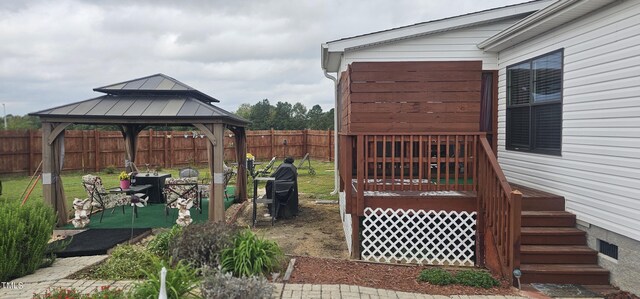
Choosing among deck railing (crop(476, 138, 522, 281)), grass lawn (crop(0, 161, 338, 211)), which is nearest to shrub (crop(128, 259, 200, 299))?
Answer: deck railing (crop(476, 138, 522, 281))

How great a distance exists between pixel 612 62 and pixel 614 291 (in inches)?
98.3

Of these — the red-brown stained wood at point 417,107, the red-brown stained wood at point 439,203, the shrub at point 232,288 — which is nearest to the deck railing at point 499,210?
the red-brown stained wood at point 439,203

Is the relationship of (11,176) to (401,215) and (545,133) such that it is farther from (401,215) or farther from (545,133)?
(545,133)

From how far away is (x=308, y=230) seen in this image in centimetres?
739

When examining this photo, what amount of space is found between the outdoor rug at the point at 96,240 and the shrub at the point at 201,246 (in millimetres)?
1856

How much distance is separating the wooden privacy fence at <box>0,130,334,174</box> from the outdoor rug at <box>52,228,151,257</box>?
6.74 m

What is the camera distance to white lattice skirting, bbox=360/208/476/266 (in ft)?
17.8

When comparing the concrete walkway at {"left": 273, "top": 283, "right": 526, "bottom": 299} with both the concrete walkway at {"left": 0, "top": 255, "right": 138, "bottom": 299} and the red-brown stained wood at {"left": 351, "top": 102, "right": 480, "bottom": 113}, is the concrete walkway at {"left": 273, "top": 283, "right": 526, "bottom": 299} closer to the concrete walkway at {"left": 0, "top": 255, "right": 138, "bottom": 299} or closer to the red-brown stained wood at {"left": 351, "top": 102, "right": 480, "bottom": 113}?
the concrete walkway at {"left": 0, "top": 255, "right": 138, "bottom": 299}

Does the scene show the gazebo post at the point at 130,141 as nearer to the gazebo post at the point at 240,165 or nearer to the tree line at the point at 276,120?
the gazebo post at the point at 240,165

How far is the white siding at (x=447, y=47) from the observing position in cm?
709

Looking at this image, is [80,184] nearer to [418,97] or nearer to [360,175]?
[360,175]

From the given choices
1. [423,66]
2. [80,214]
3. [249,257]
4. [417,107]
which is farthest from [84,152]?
[423,66]

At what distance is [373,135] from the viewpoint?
5305 millimetres

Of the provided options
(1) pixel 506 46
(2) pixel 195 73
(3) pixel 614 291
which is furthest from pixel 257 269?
(2) pixel 195 73
